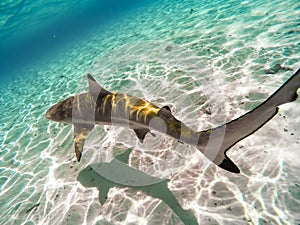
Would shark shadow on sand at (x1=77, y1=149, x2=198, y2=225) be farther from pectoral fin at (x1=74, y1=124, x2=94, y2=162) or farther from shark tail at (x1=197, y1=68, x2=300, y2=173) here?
shark tail at (x1=197, y1=68, x2=300, y2=173)

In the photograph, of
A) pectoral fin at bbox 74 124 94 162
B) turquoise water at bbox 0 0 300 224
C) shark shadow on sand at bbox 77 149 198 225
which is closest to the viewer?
turquoise water at bbox 0 0 300 224

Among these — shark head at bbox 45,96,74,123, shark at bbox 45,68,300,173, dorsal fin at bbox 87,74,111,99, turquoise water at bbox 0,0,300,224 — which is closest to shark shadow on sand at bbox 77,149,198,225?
turquoise water at bbox 0,0,300,224

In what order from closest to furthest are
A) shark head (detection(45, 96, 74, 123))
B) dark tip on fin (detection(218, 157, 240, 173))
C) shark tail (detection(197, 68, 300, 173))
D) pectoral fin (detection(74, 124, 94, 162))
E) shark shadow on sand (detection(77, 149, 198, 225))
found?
shark tail (detection(197, 68, 300, 173))
dark tip on fin (detection(218, 157, 240, 173))
shark shadow on sand (detection(77, 149, 198, 225))
pectoral fin (detection(74, 124, 94, 162))
shark head (detection(45, 96, 74, 123))

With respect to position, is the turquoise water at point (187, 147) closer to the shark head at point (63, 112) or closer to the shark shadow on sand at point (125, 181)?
the shark shadow on sand at point (125, 181)

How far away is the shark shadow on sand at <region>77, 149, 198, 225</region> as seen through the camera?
438 cm

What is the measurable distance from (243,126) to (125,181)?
143 inches

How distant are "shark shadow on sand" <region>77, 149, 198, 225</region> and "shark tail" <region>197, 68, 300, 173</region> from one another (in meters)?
1.80

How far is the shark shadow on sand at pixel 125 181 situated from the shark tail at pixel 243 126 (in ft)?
5.91

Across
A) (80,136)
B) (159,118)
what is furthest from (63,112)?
(159,118)

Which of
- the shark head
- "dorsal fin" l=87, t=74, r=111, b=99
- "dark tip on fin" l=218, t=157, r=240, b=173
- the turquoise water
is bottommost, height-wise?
the turquoise water

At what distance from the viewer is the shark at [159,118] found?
243cm

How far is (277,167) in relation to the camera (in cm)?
440

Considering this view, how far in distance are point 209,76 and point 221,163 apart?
578 centimetres

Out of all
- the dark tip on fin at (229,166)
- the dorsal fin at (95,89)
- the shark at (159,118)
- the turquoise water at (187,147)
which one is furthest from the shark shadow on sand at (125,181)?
the dorsal fin at (95,89)
